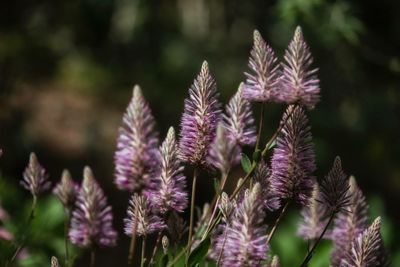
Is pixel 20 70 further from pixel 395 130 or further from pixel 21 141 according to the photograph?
pixel 395 130

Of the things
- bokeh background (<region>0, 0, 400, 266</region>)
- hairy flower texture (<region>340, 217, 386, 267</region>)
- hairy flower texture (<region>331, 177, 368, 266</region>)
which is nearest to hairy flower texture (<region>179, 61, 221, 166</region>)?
hairy flower texture (<region>340, 217, 386, 267</region>)

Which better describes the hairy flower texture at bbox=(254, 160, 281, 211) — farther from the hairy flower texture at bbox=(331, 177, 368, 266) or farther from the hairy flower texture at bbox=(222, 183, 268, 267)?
the hairy flower texture at bbox=(331, 177, 368, 266)

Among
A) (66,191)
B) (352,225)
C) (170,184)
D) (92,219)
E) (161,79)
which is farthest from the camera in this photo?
(161,79)

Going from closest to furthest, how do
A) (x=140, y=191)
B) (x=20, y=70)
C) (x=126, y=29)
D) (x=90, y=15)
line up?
(x=140, y=191) → (x=20, y=70) → (x=90, y=15) → (x=126, y=29)

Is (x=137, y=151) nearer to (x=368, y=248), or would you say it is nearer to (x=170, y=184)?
(x=170, y=184)

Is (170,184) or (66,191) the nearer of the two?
(170,184)

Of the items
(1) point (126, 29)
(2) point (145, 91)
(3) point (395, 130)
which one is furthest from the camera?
(1) point (126, 29)

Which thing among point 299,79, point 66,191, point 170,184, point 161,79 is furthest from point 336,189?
point 161,79

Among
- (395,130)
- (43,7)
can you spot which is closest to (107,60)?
(43,7)
